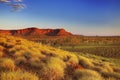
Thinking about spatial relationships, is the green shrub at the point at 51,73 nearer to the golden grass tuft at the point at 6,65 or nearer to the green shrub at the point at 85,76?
the green shrub at the point at 85,76

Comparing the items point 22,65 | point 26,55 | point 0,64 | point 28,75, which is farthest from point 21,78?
point 26,55

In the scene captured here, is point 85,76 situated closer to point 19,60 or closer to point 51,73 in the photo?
point 51,73

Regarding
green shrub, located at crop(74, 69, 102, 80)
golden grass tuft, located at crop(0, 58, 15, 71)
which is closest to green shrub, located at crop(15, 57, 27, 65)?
golden grass tuft, located at crop(0, 58, 15, 71)

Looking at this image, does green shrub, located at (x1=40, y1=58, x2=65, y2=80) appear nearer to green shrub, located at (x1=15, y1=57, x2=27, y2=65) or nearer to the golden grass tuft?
the golden grass tuft

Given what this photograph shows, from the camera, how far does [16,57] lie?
52.4ft

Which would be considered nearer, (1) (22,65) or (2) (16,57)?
(1) (22,65)

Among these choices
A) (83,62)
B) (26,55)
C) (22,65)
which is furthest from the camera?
(83,62)

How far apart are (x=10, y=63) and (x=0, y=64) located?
513 mm

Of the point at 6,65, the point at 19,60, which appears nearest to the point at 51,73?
the point at 6,65

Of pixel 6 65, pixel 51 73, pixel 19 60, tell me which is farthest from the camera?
pixel 19 60

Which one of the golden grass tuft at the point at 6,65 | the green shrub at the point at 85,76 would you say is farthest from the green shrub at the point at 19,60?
the green shrub at the point at 85,76

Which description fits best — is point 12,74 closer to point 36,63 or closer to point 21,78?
point 21,78

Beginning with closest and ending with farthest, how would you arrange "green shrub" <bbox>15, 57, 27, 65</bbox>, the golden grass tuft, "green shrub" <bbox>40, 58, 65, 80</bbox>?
"green shrub" <bbox>40, 58, 65, 80</bbox>, the golden grass tuft, "green shrub" <bbox>15, 57, 27, 65</bbox>

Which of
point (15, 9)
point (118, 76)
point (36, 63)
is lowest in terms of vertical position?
point (118, 76)
